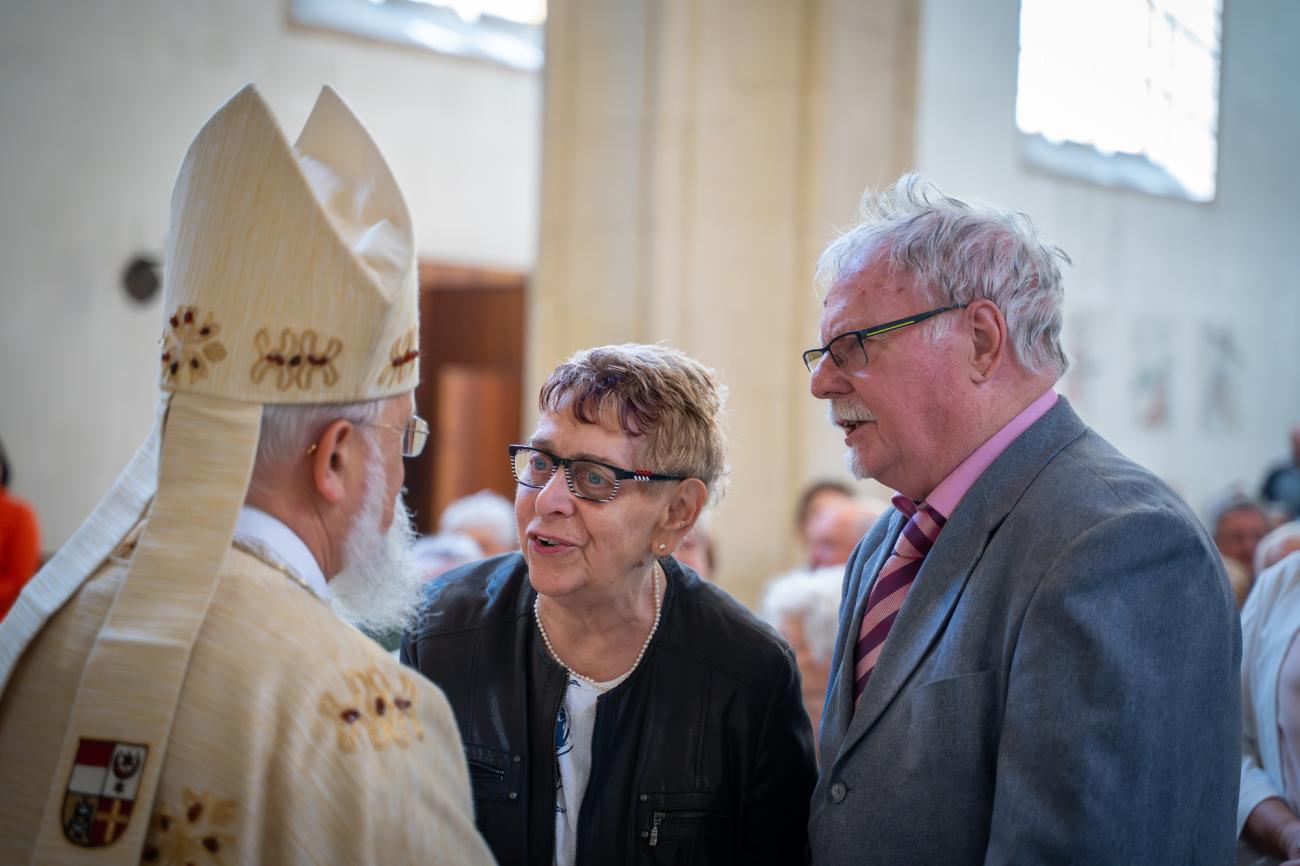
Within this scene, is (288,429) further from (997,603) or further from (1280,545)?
(1280,545)

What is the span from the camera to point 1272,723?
2.96m

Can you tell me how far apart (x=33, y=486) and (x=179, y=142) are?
3.22 m

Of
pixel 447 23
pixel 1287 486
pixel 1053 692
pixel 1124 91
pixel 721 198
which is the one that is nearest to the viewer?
pixel 1053 692

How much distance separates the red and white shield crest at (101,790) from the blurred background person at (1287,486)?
10.3 m

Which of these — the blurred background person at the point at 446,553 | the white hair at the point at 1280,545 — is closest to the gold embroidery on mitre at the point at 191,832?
the white hair at the point at 1280,545

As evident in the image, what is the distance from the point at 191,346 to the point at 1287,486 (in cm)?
1067

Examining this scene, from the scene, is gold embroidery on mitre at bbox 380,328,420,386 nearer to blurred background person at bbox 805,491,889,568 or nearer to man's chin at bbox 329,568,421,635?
man's chin at bbox 329,568,421,635

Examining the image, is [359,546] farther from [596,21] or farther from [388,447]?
[596,21]

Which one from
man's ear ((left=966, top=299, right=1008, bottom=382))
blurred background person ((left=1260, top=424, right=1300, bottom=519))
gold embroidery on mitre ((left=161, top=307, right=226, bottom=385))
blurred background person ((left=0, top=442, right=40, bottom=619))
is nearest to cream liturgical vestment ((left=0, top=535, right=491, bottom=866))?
gold embroidery on mitre ((left=161, top=307, right=226, bottom=385))

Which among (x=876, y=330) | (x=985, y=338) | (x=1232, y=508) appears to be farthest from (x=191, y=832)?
(x=1232, y=508)

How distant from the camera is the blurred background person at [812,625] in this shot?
429 centimetres

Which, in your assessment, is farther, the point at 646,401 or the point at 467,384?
the point at 467,384

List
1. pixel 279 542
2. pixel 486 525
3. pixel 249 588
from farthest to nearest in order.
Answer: pixel 486 525 → pixel 279 542 → pixel 249 588

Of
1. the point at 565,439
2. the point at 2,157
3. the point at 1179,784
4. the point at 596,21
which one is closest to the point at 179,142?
the point at 2,157
